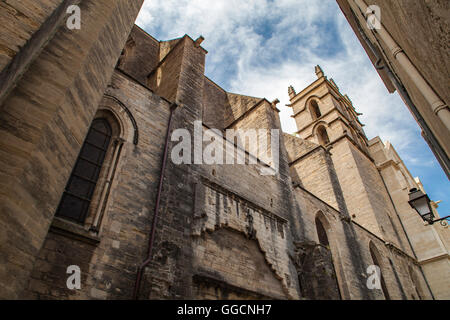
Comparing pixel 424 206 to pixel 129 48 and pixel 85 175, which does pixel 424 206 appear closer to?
pixel 85 175

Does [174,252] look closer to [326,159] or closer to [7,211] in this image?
[7,211]

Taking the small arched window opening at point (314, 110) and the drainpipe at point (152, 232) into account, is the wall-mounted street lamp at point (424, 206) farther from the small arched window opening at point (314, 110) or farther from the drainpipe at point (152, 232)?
the small arched window opening at point (314, 110)

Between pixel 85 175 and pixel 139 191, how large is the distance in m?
1.01

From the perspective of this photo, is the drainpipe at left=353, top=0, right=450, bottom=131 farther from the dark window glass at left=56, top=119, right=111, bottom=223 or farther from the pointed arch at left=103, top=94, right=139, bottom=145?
the dark window glass at left=56, top=119, right=111, bottom=223

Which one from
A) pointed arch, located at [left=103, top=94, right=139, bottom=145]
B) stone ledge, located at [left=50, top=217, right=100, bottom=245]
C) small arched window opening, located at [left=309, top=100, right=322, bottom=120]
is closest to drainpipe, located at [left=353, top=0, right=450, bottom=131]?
stone ledge, located at [left=50, top=217, right=100, bottom=245]

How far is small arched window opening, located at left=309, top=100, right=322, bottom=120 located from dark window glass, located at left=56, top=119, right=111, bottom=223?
1997 centimetres

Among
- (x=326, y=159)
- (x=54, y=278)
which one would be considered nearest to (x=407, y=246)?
(x=326, y=159)

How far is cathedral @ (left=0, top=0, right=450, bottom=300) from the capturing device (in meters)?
3.58

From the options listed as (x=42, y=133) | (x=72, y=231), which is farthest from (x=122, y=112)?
(x=42, y=133)

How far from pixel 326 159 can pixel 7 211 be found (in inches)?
508

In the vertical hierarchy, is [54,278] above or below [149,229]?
below

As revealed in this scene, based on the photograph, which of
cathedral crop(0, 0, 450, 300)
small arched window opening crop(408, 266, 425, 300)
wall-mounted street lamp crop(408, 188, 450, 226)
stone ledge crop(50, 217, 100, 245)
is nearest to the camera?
cathedral crop(0, 0, 450, 300)

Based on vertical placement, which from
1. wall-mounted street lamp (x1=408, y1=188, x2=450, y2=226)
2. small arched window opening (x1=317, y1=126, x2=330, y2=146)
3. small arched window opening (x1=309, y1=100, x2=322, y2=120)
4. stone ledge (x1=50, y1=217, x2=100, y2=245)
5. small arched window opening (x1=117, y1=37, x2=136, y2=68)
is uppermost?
small arched window opening (x1=309, y1=100, x2=322, y2=120)

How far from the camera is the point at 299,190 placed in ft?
35.9
